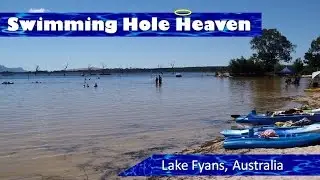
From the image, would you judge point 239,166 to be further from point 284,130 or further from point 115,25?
point 284,130

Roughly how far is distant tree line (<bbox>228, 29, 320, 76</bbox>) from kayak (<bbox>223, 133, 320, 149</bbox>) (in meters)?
88.0

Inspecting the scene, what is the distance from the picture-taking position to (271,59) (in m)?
127

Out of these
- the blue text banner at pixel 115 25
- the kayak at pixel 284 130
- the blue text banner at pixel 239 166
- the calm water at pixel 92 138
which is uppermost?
the blue text banner at pixel 115 25

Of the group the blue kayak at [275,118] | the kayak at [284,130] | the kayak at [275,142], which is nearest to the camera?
the kayak at [275,142]

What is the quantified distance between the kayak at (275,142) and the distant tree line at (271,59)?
88.0 meters

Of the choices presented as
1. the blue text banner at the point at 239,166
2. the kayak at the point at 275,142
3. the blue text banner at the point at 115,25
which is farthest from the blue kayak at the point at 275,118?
the blue text banner at the point at 115,25

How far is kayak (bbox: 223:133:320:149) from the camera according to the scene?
14422 mm

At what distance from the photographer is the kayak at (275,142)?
1442 cm

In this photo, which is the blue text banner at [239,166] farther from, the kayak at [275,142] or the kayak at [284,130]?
the kayak at [284,130]

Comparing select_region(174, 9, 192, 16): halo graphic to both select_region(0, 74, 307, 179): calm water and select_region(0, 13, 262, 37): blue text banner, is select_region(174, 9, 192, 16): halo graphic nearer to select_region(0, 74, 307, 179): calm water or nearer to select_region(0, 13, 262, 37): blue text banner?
select_region(0, 13, 262, 37): blue text banner

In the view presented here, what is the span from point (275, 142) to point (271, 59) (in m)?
116

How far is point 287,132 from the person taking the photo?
1609 centimetres

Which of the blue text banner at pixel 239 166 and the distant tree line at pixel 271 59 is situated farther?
the distant tree line at pixel 271 59

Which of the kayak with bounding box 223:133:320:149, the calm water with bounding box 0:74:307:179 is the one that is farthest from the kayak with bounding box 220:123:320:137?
the calm water with bounding box 0:74:307:179
